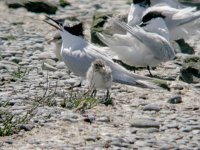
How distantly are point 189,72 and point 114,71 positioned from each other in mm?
1032

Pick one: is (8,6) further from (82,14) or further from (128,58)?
(128,58)

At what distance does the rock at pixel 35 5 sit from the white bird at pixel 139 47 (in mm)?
3029

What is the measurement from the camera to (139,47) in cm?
798

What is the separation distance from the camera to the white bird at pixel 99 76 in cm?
660

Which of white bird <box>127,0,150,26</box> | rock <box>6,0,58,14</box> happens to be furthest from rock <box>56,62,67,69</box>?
rock <box>6,0,58,14</box>

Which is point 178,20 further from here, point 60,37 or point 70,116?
point 70,116

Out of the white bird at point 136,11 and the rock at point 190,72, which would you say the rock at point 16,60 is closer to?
the white bird at point 136,11

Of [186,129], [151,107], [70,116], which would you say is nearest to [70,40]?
[151,107]

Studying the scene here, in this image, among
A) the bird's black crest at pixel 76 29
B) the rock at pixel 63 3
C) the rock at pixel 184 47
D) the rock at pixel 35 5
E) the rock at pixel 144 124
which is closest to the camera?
the rock at pixel 144 124

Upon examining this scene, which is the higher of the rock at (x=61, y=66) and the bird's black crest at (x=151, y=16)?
the bird's black crest at (x=151, y=16)

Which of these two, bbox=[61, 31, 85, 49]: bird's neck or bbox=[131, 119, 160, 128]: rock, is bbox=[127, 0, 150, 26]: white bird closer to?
bbox=[61, 31, 85, 49]: bird's neck

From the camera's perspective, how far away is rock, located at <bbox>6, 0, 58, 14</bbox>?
427 inches

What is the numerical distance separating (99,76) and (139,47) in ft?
4.84

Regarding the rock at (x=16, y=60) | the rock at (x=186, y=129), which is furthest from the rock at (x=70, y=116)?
the rock at (x=16, y=60)
